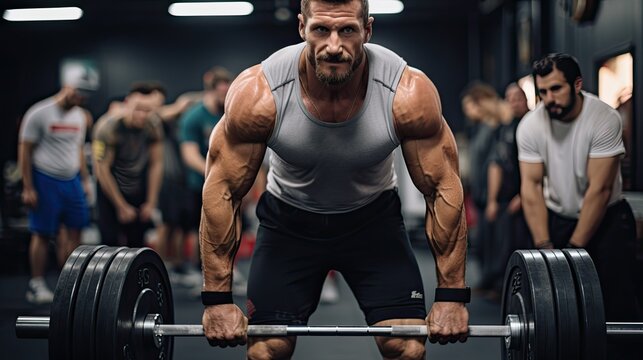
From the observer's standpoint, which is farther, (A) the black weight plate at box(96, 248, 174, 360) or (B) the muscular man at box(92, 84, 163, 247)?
(B) the muscular man at box(92, 84, 163, 247)

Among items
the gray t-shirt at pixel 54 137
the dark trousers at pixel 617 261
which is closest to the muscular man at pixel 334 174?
the dark trousers at pixel 617 261

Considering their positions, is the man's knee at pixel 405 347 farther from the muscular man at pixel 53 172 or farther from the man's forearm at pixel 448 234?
the muscular man at pixel 53 172

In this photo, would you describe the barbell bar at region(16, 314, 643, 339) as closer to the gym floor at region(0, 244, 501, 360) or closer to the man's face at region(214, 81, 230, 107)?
the gym floor at region(0, 244, 501, 360)

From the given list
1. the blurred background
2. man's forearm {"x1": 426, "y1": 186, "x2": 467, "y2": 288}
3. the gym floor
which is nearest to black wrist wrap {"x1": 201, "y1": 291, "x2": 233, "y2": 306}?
man's forearm {"x1": 426, "y1": 186, "x2": 467, "y2": 288}

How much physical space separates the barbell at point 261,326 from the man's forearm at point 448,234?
0.14 meters

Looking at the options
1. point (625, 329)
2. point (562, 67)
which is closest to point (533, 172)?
point (562, 67)

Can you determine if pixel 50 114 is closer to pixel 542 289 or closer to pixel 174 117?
Result: pixel 174 117

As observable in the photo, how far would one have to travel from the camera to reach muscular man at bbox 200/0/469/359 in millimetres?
2006

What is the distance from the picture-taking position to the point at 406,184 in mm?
7766

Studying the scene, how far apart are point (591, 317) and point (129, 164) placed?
12.0ft

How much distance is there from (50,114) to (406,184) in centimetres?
372

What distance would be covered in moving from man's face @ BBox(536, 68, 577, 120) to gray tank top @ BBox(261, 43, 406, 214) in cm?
109

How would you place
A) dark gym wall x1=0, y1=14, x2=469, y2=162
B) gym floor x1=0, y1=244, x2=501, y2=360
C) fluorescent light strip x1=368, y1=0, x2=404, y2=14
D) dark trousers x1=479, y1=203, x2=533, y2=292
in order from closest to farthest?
gym floor x1=0, y1=244, x2=501, y2=360 < dark trousers x1=479, y1=203, x2=533, y2=292 < fluorescent light strip x1=368, y1=0, x2=404, y2=14 < dark gym wall x1=0, y1=14, x2=469, y2=162

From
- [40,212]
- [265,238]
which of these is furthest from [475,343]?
[40,212]
